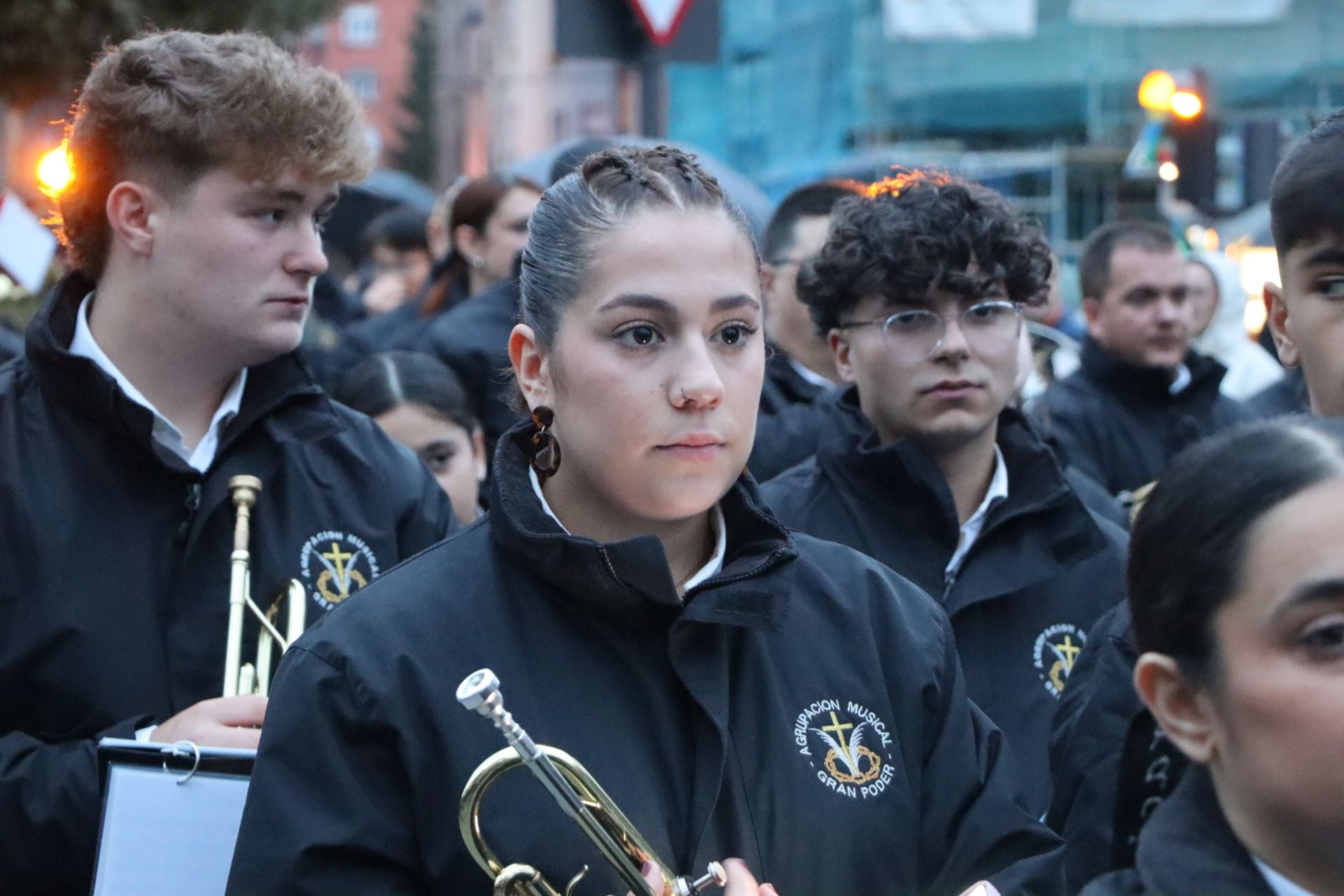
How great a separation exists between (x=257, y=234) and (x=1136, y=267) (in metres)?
4.70

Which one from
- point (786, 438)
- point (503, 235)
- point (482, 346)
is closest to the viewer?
point (786, 438)

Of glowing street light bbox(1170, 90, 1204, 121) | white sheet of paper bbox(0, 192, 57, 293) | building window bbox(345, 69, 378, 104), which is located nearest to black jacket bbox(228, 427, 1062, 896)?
white sheet of paper bbox(0, 192, 57, 293)

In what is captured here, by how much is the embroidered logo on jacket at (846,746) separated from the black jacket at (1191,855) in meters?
0.53

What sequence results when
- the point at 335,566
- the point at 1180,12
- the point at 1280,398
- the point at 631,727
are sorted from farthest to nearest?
1. the point at 1180,12
2. the point at 1280,398
3. the point at 335,566
4. the point at 631,727

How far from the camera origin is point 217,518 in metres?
3.65

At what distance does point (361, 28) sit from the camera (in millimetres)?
88875

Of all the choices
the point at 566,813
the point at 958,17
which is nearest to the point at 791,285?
the point at 566,813

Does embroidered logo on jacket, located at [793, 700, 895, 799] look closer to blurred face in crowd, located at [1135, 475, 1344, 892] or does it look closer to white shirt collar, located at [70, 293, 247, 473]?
blurred face in crowd, located at [1135, 475, 1344, 892]

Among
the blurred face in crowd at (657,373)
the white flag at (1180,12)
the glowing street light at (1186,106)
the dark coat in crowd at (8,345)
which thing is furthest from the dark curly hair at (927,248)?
the white flag at (1180,12)

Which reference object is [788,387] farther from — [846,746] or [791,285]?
[846,746]

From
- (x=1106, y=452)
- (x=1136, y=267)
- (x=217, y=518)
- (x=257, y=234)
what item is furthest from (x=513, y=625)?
(x=1136, y=267)

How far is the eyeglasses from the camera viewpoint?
4.30m

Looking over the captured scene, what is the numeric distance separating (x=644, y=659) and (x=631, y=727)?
0.10 meters

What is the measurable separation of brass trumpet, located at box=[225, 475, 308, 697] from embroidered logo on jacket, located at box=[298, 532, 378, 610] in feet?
0.14
